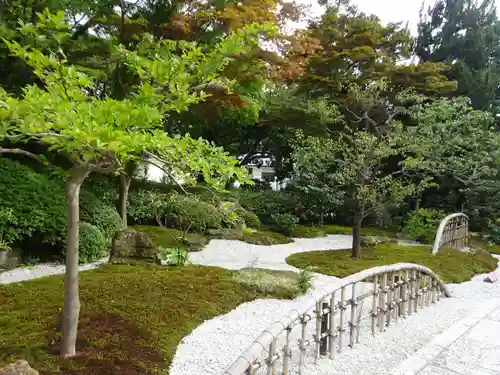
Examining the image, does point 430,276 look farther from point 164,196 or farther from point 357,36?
point 357,36

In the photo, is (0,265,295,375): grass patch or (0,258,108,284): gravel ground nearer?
(0,265,295,375): grass patch

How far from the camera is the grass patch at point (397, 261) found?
25.9 ft

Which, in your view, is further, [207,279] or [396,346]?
[207,279]

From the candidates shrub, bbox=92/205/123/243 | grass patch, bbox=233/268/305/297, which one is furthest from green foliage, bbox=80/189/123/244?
grass patch, bbox=233/268/305/297

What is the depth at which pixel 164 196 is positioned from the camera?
10359 mm

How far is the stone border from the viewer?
3.68 m

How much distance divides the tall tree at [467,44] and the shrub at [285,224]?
853 cm

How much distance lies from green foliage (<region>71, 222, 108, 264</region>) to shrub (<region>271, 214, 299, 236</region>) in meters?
6.32

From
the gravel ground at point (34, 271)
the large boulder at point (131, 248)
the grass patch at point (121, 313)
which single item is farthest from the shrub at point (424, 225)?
the gravel ground at point (34, 271)

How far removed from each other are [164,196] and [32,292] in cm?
556

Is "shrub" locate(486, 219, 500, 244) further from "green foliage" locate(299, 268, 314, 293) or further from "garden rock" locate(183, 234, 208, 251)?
"green foliage" locate(299, 268, 314, 293)

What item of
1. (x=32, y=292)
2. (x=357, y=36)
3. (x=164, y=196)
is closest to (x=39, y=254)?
(x=32, y=292)

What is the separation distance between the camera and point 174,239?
30.4ft

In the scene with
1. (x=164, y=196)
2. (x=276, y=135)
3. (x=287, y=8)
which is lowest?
(x=164, y=196)
